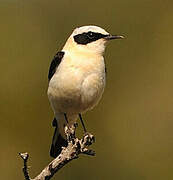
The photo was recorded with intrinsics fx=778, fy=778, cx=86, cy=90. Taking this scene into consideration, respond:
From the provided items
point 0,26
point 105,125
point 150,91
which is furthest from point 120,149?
point 0,26

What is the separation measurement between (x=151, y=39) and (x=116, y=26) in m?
0.76

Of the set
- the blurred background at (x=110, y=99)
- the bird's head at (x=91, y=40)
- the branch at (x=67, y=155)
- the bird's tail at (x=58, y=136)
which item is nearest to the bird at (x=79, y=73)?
the bird's head at (x=91, y=40)

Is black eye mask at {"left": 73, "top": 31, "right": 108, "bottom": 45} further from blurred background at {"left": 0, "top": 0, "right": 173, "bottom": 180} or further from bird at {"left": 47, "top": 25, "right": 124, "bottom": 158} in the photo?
blurred background at {"left": 0, "top": 0, "right": 173, "bottom": 180}

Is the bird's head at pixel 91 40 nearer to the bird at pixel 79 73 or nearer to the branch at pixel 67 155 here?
the bird at pixel 79 73

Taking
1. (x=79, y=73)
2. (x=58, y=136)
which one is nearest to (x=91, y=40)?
(x=79, y=73)

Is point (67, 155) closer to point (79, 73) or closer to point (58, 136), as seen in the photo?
point (79, 73)

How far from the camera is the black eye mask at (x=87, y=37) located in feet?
25.7

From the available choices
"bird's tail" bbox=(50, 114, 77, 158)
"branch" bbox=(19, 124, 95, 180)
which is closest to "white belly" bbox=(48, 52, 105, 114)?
"bird's tail" bbox=(50, 114, 77, 158)

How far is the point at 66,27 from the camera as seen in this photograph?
15.4m

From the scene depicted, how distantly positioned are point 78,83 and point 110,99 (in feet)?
17.7

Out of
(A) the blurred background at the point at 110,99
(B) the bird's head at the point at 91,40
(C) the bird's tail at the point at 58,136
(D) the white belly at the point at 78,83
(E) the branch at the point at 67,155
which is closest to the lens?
(E) the branch at the point at 67,155

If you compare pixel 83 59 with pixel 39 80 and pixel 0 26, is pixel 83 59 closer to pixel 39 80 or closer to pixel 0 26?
pixel 39 80

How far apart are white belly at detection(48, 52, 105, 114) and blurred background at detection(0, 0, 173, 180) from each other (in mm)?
3647

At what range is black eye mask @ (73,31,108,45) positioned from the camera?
7.83 m
